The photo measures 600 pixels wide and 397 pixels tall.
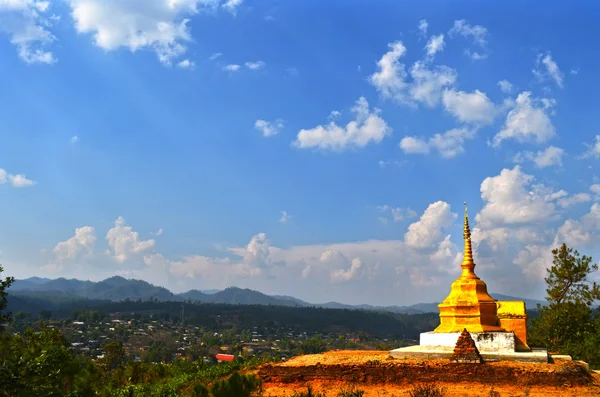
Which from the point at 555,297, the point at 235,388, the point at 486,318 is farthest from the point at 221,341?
the point at 235,388

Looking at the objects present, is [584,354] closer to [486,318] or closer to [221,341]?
[486,318]

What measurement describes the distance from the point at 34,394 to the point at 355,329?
650ft

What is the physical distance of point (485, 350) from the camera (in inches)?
954

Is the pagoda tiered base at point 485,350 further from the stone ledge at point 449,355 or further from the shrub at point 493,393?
the shrub at point 493,393

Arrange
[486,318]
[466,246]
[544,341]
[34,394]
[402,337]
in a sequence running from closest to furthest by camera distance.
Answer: [34,394] < [486,318] < [466,246] < [544,341] < [402,337]

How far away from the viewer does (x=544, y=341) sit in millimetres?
36750

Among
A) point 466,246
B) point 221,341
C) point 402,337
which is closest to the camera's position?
point 466,246

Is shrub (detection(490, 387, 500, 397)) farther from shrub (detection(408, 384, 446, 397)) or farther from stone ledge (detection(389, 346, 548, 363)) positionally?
stone ledge (detection(389, 346, 548, 363))

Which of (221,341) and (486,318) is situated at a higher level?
(486,318)

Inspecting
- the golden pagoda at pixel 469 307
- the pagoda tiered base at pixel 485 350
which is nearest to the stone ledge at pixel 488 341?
the pagoda tiered base at pixel 485 350

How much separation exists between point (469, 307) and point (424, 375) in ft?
21.0

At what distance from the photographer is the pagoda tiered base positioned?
22795 mm

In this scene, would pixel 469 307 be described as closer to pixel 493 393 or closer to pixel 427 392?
pixel 493 393

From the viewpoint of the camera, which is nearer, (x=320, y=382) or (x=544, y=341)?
(x=320, y=382)
